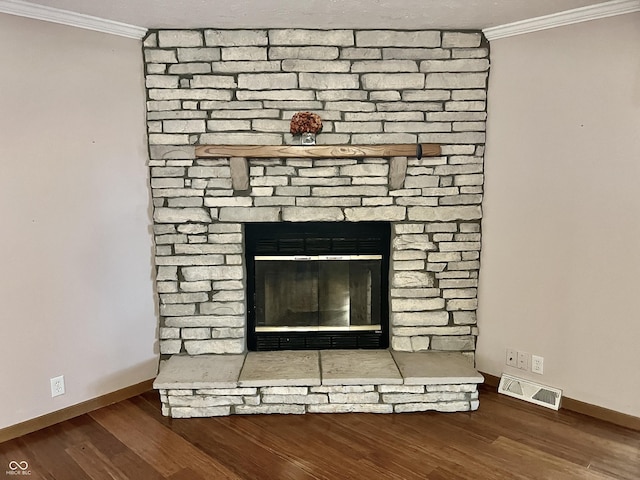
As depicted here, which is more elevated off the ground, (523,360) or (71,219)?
(71,219)

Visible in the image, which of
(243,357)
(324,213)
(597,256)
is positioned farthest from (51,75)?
(597,256)

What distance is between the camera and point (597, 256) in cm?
251

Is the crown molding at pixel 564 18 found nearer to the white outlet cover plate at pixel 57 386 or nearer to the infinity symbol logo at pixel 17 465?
the white outlet cover plate at pixel 57 386

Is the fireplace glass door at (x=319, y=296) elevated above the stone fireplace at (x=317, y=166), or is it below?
below

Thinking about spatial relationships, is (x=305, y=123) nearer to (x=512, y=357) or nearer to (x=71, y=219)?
(x=71, y=219)

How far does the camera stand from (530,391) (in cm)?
276

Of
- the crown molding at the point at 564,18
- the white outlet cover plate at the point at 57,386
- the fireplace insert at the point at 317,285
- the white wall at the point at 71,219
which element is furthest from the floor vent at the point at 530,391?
the white outlet cover plate at the point at 57,386

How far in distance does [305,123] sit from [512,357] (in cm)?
194

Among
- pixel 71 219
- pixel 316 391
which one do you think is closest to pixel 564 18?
pixel 316 391

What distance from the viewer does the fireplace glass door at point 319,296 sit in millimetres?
3045

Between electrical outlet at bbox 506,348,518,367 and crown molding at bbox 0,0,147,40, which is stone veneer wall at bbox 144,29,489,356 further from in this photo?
electrical outlet at bbox 506,348,518,367

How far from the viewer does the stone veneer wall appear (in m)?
2.76

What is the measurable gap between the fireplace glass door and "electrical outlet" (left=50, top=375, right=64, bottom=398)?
46.0 inches

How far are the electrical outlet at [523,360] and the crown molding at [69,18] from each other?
9.93ft
